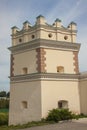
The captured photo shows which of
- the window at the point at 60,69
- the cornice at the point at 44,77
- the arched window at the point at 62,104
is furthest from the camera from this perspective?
the window at the point at 60,69

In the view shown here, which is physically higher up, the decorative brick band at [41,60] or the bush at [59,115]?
the decorative brick band at [41,60]

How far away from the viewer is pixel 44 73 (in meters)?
15.2

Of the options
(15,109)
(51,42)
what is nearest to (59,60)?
(51,42)

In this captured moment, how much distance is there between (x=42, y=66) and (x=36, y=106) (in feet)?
8.17

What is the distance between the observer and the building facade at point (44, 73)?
1524 centimetres

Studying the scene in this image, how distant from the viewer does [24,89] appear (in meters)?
15.9

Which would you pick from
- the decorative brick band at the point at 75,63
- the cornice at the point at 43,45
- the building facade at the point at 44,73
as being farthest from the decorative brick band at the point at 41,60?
the decorative brick band at the point at 75,63

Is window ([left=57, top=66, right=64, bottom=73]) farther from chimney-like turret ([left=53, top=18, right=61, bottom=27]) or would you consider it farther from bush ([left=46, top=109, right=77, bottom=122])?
bush ([left=46, top=109, right=77, bottom=122])

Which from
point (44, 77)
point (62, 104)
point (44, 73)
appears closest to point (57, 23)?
point (44, 73)

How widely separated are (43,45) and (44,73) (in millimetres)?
1787

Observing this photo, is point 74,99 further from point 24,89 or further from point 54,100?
point 24,89

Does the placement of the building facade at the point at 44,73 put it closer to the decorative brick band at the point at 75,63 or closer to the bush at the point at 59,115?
the decorative brick band at the point at 75,63

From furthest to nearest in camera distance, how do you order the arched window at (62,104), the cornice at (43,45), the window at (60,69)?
the window at (60,69)
the arched window at (62,104)
the cornice at (43,45)

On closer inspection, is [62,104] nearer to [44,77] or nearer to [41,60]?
[44,77]
